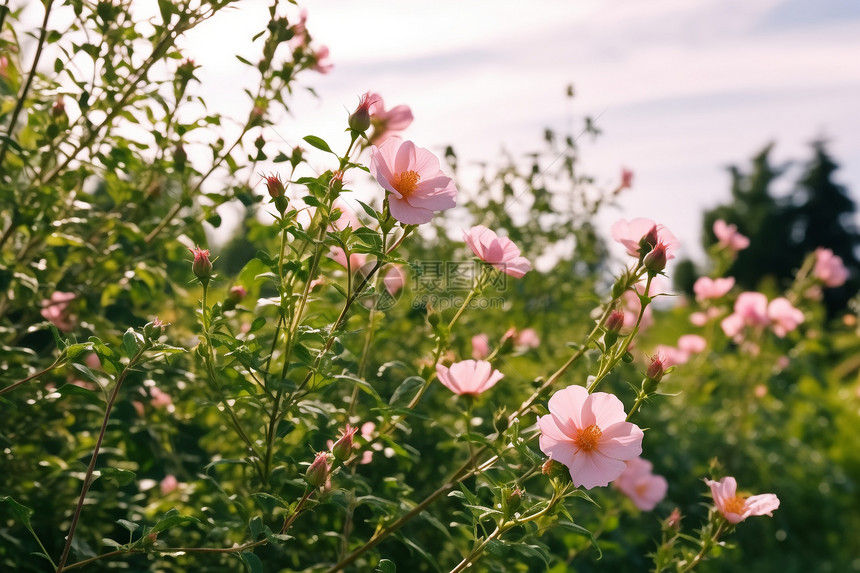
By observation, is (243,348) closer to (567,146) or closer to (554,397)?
(554,397)

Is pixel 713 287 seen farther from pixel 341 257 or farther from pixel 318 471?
pixel 318 471

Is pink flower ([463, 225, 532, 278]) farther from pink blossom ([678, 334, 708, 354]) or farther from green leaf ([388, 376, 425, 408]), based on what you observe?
pink blossom ([678, 334, 708, 354])

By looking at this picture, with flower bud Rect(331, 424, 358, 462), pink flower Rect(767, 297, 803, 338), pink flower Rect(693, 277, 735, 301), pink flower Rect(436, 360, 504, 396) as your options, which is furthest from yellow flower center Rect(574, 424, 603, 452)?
pink flower Rect(767, 297, 803, 338)

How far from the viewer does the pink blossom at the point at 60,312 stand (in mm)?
1621

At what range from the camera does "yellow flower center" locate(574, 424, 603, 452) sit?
1.01m

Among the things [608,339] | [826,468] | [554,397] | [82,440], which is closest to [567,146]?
[608,339]

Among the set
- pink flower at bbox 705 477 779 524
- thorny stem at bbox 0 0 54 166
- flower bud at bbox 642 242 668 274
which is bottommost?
pink flower at bbox 705 477 779 524

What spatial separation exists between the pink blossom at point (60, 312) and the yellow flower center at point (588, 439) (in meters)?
1.18

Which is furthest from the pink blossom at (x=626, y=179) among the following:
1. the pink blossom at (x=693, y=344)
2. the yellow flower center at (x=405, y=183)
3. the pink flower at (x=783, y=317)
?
the yellow flower center at (x=405, y=183)

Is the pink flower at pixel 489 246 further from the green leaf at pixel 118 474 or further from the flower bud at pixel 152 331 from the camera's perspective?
the green leaf at pixel 118 474

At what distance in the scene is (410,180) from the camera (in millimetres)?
1054

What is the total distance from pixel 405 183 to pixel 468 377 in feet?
1.17

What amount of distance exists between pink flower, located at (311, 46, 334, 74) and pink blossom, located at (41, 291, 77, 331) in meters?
0.75

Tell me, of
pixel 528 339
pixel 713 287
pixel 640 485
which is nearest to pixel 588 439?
pixel 640 485
